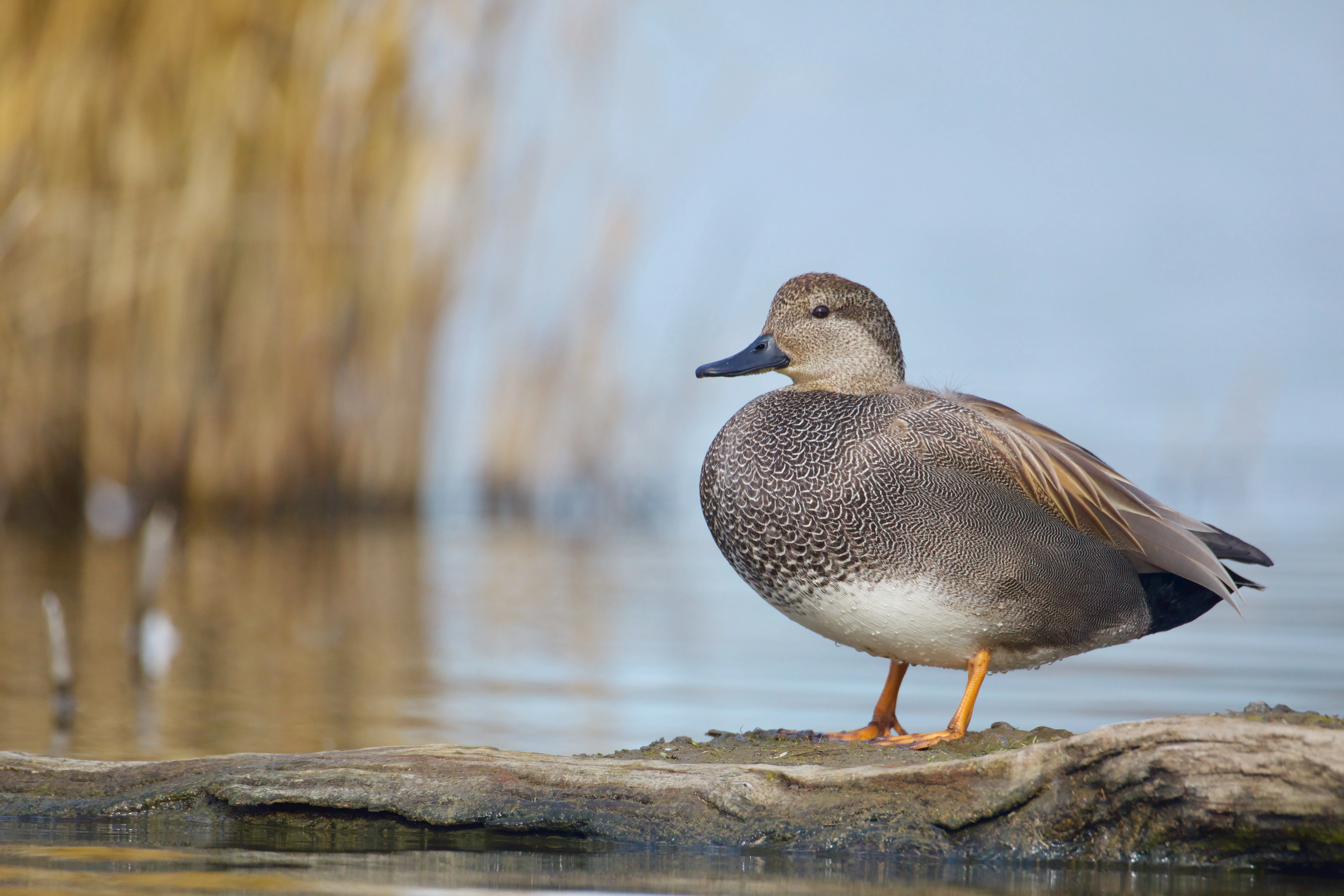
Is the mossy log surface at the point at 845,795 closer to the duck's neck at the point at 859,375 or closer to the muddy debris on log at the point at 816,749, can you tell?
the muddy debris on log at the point at 816,749

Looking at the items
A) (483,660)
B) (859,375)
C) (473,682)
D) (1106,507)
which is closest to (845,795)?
(1106,507)

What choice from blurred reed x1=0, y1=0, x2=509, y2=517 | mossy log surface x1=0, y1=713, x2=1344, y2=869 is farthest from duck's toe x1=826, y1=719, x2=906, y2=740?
blurred reed x1=0, y1=0, x2=509, y2=517

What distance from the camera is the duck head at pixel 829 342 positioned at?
3.78 m

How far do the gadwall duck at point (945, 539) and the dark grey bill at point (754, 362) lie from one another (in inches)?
6.1

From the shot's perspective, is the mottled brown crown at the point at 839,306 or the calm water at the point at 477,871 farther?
the mottled brown crown at the point at 839,306

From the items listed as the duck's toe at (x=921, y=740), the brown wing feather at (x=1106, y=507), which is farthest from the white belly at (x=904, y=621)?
the brown wing feather at (x=1106, y=507)

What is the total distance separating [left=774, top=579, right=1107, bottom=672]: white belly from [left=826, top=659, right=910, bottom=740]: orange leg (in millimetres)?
184

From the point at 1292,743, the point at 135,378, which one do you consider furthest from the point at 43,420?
the point at 1292,743

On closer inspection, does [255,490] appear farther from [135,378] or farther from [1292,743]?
[1292,743]

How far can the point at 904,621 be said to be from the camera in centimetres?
325

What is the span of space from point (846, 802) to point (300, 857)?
1001 millimetres

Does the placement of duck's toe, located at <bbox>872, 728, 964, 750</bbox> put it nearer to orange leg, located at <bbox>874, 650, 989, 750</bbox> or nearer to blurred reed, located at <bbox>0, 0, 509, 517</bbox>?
orange leg, located at <bbox>874, 650, 989, 750</bbox>

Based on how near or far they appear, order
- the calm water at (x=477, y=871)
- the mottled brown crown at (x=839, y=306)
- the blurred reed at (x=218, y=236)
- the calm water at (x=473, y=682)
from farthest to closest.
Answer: the blurred reed at (x=218, y=236) → the mottled brown crown at (x=839, y=306) → the calm water at (x=473, y=682) → the calm water at (x=477, y=871)

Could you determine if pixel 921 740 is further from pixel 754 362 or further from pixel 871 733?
pixel 754 362
